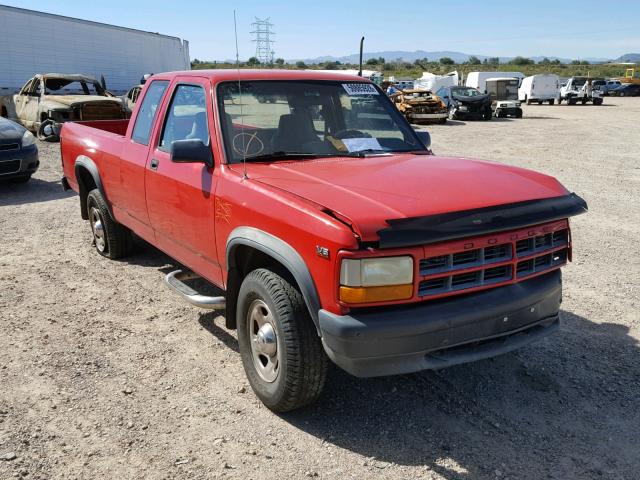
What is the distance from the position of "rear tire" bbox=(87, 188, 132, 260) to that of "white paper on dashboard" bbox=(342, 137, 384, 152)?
114 inches

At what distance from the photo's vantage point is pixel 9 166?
9750 millimetres

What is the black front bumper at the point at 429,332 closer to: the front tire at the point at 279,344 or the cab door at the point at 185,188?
the front tire at the point at 279,344

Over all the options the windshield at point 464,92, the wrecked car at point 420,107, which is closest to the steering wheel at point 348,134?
the wrecked car at point 420,107

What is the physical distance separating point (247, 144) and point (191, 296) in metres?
1.14

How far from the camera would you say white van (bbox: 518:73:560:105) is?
132ft

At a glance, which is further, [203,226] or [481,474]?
[203,226]

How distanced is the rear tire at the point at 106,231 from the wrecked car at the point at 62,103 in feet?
26.5

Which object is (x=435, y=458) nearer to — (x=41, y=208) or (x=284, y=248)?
(x=284, y=248)

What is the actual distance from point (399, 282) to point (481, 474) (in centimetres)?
106

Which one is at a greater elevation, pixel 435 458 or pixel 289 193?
pixel 289 193

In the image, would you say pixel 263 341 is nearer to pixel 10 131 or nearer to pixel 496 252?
Result: pixel 496 252

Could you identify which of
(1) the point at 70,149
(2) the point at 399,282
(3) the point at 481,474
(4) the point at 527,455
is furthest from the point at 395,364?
(1) the point at 70,149

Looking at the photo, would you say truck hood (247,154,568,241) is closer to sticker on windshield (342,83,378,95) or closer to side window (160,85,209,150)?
side window (160,85,209,150)

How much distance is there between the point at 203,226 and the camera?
3924mm
